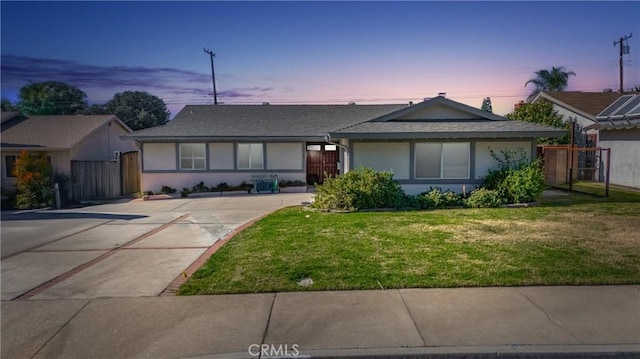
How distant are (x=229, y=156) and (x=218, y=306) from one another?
15.2 meters

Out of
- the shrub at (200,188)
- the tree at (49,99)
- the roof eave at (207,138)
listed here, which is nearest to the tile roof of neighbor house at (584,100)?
the roof eave at (207,138)

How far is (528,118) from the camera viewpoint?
24547mm

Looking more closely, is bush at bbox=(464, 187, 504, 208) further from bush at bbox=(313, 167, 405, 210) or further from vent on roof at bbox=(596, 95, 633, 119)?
vent on roof at bbox=(596, 95, 633, 119)

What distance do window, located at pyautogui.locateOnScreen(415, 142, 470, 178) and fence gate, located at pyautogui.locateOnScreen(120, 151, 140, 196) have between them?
14117 mm

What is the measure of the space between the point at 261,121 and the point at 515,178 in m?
12.7

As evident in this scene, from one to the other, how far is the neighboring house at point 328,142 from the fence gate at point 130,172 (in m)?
2.09

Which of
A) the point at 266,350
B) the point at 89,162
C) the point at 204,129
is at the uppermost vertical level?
the point at 204,129

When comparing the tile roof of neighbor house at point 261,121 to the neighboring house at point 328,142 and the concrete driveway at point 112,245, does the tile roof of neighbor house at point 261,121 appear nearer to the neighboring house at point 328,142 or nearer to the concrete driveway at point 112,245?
the neighboring house at point 328,142

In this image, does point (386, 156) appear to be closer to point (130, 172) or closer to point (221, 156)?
point (221, 156)

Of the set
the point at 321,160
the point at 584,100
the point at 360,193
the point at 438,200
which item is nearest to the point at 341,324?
the point at 360,193

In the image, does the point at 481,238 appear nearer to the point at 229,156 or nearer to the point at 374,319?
the point at 374,319

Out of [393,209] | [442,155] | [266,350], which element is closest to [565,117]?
[442,155]

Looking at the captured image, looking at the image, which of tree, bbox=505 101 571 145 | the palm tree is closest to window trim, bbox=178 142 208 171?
tree, bbox=505 101 571 145

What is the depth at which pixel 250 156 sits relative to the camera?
20.4 metres
